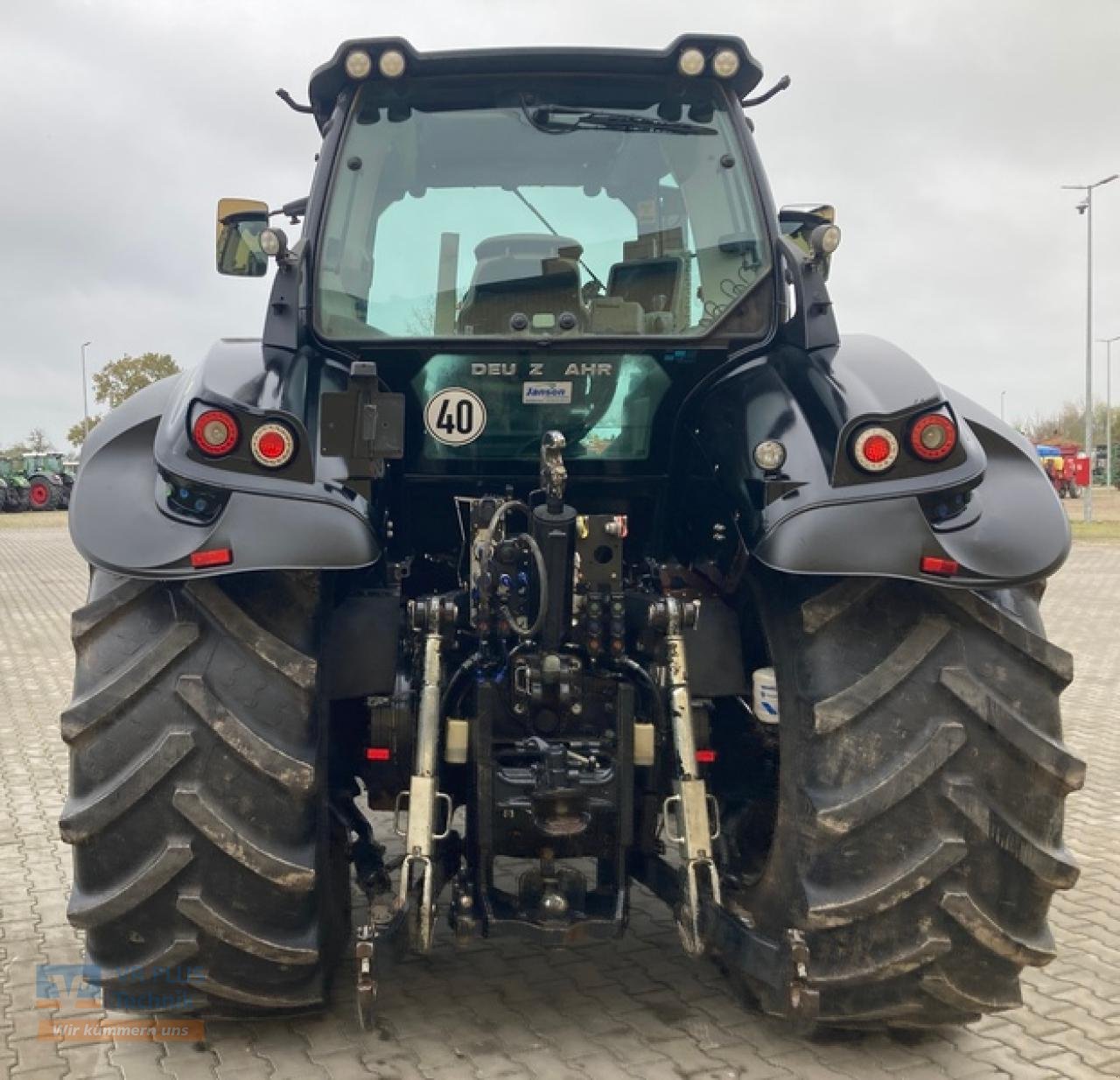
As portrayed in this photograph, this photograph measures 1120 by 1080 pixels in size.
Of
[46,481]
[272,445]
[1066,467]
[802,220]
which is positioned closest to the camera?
[272,445]

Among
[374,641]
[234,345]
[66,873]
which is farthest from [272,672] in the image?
[66,873]

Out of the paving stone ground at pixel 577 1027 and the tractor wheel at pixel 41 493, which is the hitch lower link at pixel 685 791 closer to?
the paving stone ground at pixel 577 1027

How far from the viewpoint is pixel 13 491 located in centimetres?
4922

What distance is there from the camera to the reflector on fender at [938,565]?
9.76 feet

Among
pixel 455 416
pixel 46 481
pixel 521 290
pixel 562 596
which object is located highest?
pixel 46 481

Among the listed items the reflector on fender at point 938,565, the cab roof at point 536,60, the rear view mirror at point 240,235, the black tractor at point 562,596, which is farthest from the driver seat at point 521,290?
the reflector on fender at point 938,565

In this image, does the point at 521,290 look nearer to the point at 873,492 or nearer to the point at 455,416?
the point at 455,416

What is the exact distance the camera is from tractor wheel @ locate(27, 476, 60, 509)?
50.0 meters

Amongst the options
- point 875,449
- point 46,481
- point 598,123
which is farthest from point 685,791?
point 46,481

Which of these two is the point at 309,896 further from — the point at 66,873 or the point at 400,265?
the point at 66,873

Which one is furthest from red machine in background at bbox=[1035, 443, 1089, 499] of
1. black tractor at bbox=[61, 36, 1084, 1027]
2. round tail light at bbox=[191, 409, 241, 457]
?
round tail light at bbox=[191, 409, 241, 457]

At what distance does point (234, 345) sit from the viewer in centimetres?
367

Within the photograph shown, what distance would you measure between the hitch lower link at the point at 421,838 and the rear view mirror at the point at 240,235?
1.50 m

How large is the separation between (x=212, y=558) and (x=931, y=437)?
1737 millimetres
